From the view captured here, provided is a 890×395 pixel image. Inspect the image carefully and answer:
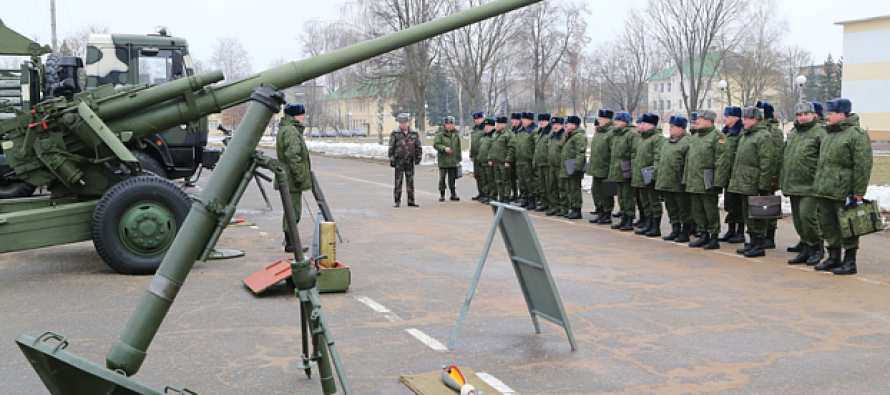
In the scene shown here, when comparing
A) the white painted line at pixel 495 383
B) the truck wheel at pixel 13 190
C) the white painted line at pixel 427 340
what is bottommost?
the white painted line at pixel 495 383

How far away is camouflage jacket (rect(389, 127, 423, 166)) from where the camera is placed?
50.0 feet

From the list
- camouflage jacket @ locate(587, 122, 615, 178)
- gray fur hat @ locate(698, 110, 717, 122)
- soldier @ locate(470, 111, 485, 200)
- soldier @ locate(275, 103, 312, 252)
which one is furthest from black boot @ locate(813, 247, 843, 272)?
soldier @ locate(470, 111, 485, 200)

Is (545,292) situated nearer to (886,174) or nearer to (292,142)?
(292,142)

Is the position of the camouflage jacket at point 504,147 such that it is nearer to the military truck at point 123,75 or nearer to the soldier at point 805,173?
the military truck at point 123,75

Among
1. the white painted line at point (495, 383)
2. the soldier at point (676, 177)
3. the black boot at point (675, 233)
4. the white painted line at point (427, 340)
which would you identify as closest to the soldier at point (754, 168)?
the soldier at point (676, 177)

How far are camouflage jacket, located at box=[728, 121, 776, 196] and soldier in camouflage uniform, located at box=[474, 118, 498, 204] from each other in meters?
6.86

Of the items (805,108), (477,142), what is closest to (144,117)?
(805,108)

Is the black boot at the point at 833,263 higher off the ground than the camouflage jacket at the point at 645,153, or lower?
lower

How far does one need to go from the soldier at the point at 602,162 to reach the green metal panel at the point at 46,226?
7.79m

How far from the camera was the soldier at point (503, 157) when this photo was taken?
1552 cm

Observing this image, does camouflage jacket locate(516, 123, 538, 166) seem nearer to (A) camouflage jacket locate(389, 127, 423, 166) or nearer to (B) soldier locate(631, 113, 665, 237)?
(A) camouflage jacket locate(389, 127, 423, 166)

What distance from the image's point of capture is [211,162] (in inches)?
564

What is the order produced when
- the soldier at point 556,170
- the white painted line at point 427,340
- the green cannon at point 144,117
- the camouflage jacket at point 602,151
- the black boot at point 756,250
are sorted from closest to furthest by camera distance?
the green cannon at point 144,117, the white painted line at point 427,340, the black boot at point 756,250, the camouflage jacket at point 602,151, the soldier at point 556,170

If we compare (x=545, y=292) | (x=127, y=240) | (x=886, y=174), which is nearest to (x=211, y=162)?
(x=127, y=240)
